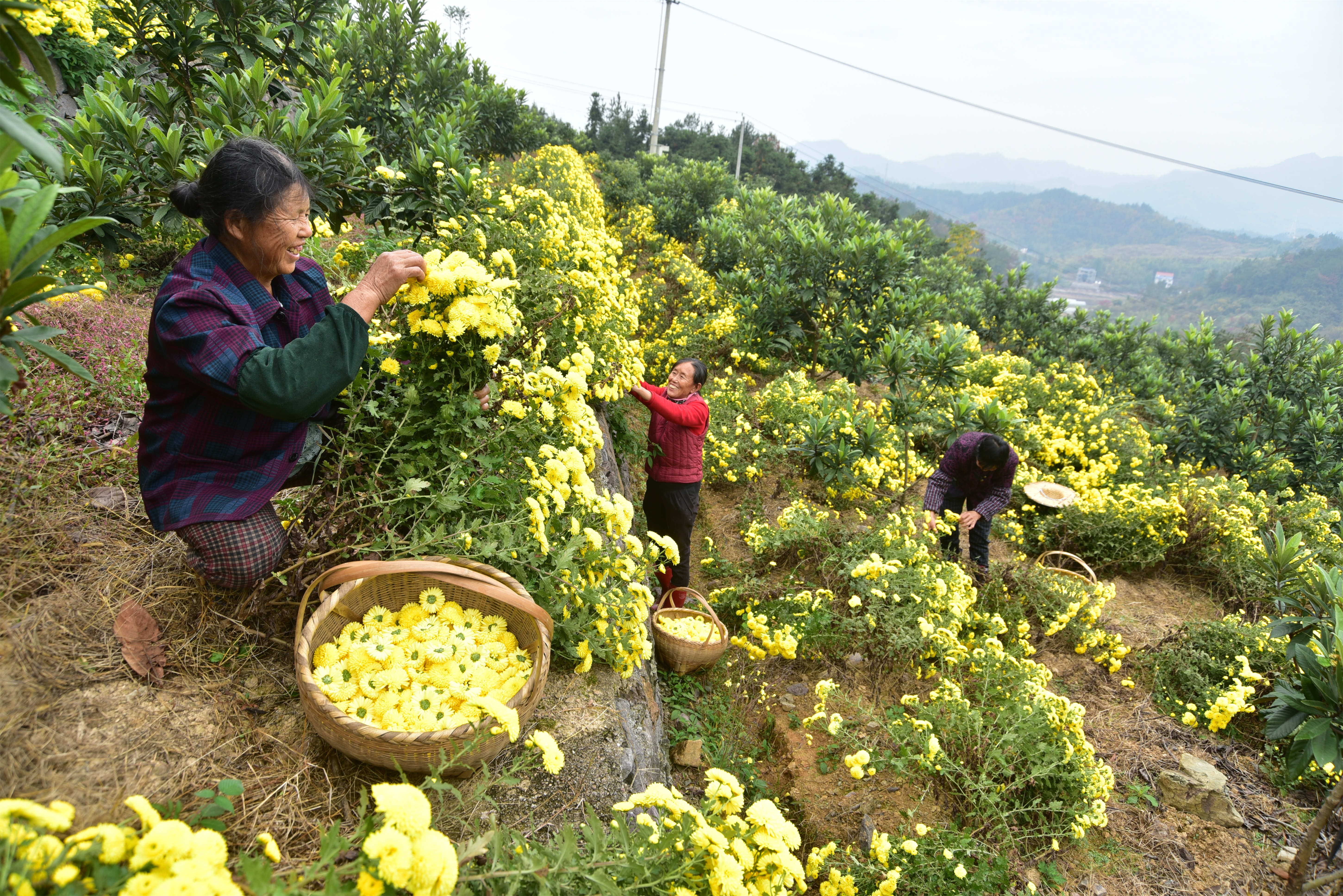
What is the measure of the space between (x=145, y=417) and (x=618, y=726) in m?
1.84

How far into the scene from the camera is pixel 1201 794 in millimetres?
3424

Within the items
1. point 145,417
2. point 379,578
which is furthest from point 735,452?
point 145,417

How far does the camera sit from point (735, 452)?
597 centimetres

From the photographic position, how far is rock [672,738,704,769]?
3213 mm

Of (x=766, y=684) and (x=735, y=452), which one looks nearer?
(x=766, y=684)

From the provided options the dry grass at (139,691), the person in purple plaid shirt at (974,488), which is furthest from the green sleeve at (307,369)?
the person in purple plaid shirt at (974,488)

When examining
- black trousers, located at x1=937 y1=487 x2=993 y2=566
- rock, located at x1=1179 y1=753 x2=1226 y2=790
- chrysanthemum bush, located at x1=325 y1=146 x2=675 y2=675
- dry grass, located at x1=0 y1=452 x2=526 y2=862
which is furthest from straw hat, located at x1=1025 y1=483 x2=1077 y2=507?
dry grass, located at x1=0 y1=452 x2=526 y2=862

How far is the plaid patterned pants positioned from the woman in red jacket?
234cm

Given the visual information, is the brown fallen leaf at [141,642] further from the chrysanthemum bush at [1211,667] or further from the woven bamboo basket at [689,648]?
the chrysanthemum bush at [1211,667]

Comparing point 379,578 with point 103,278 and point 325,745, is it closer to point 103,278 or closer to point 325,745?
point 325,745

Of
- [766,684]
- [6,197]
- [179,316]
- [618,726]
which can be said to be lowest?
[766,684]

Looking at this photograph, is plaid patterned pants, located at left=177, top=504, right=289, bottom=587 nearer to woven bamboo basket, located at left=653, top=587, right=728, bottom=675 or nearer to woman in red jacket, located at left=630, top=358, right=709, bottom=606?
woven bamboo basket, located at left=653, top=587, right=728, bottom=675

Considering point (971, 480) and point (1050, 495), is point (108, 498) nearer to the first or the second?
point (971, 480)

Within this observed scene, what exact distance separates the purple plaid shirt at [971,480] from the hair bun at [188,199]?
189 inches
